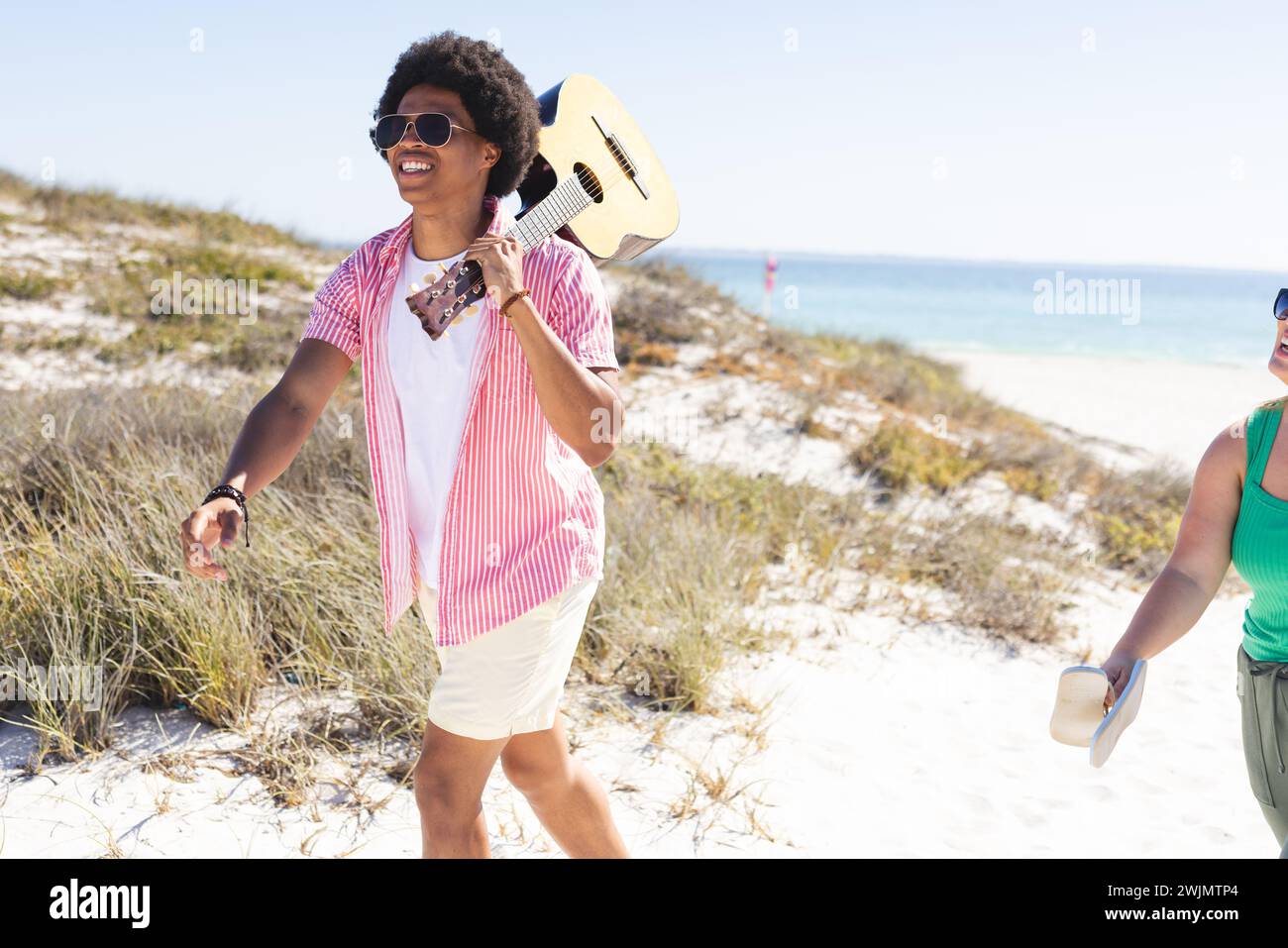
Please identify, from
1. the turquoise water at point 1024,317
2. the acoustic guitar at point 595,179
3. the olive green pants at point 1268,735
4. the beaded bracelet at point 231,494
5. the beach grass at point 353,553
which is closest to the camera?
the olive green pants at point 1268,735

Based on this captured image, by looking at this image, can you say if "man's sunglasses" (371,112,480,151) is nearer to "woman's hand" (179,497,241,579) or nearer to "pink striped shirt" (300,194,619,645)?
"pink striped shirt" (300,194,619,645)

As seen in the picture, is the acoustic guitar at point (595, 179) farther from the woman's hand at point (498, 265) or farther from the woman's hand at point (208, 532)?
the woman's hand at point (208, 532)

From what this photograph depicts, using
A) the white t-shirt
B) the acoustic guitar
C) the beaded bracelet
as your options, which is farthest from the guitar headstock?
the beaded bracelet

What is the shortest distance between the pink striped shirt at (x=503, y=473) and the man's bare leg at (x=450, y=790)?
207 mm

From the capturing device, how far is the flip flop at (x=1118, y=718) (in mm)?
1605

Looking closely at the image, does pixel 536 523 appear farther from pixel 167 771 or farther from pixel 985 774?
pixel 985 774

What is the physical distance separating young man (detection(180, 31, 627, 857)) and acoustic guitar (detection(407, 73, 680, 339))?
161 mm

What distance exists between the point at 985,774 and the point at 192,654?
9.22 ft

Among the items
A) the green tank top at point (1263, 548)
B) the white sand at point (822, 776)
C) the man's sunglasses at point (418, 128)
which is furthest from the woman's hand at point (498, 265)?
the white sand at point (822, 776)

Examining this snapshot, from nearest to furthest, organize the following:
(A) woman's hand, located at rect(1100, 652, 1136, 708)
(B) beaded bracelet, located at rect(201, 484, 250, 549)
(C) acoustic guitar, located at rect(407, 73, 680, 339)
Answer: (A) woman's hand, located at rect(1100, 652, 1136, 708)
(B) beaded bracelet, located at rect(201, 484, 250, 549)
(C) acoustic guitar, located at rect(407, 73, 680, 339)

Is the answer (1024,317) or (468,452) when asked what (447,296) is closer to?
(468,452)

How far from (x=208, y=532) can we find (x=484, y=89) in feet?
3.30

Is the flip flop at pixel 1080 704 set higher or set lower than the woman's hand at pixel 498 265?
lower

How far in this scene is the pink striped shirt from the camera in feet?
6.41
